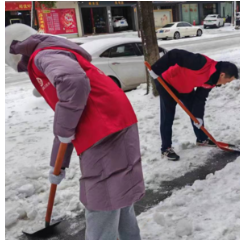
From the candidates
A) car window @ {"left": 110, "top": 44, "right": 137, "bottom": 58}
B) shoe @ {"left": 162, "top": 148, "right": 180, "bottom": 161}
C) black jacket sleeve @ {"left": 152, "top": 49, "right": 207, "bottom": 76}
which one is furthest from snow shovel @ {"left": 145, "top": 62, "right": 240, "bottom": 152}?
car window @ {"left": 110, "top": 44, "right": 137, "bottom": 58}

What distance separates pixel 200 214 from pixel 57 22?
41.3 feet

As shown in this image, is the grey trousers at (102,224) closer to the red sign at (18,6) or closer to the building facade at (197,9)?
the building facade at (197,9)

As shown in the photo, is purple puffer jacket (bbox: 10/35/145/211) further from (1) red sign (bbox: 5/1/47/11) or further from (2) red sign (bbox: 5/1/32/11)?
(2) red sign (bbox: 5/1/32/11)

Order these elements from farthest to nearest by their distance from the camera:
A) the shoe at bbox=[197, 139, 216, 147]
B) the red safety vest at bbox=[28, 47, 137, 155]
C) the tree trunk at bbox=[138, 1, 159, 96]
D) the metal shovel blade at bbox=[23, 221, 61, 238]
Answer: the tree trunk at bbox=[138, 1, 159, 96] → the shoe at bbox=[197, 139, 216, 147] → the metal shovel blade at bbox=[23, 221, 61, 238] → the red safety vest at bbox=[28, 47, 137, 155]

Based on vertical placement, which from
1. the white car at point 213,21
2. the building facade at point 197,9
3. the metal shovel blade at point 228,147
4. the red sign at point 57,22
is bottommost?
the metal shovel blade at point 228,147

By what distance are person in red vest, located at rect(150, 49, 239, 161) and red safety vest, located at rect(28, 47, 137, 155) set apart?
181 centimetres

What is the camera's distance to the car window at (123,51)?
7.20 meters

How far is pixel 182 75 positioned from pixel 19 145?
9.11 feet

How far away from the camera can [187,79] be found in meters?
3.46

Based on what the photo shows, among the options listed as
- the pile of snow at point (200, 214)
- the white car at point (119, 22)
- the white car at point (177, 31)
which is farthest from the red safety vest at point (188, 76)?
the white car at point (119, 22)

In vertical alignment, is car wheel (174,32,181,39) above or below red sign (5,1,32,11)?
below

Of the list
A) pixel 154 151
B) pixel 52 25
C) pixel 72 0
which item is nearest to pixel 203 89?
pixel 154 151

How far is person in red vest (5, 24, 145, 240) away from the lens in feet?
4.82

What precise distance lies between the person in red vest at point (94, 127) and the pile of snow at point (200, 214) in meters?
0.81
